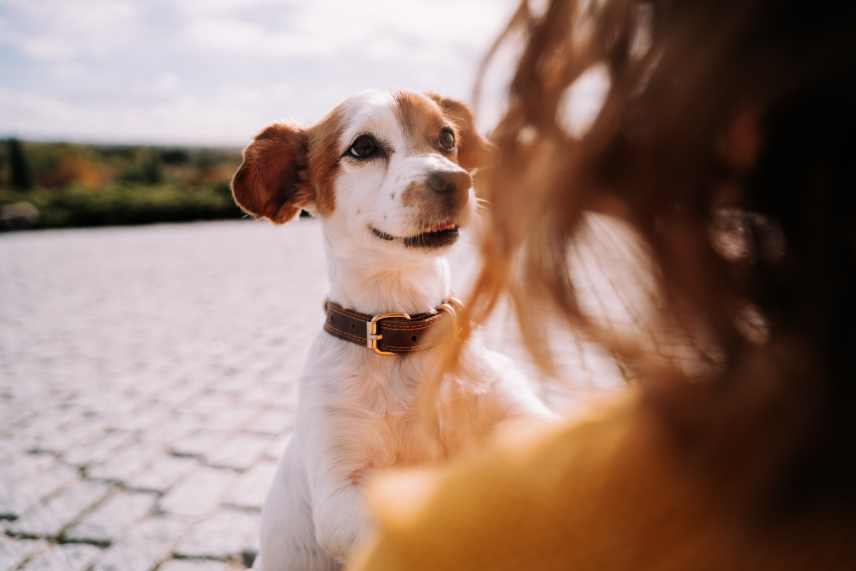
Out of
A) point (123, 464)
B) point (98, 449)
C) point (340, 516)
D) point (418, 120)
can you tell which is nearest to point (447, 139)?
point (418, 120)

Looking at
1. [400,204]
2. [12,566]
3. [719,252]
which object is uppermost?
[719,252]

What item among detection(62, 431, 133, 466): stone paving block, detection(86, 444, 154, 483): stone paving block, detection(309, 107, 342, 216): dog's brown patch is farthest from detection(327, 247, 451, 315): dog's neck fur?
detection(62, 431, 133, 466): stone paving block

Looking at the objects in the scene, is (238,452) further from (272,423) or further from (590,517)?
(590,517)

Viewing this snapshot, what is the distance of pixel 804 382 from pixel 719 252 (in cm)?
16

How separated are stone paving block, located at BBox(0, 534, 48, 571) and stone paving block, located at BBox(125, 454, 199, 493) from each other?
0.53 m

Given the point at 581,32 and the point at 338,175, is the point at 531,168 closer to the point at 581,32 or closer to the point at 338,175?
the point at 581,32

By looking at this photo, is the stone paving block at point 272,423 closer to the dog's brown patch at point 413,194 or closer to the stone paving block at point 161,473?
the stone paving block at point 161,473

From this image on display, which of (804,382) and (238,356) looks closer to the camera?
(804,382)

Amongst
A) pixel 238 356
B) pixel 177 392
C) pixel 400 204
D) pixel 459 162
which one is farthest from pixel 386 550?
pixel 238 356

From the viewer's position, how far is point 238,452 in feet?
11.3

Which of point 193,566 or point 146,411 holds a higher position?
point 193,566

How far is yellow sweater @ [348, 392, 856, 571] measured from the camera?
55 centimetres

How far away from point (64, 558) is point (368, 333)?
1.92m

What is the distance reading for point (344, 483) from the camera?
71.3 inches
